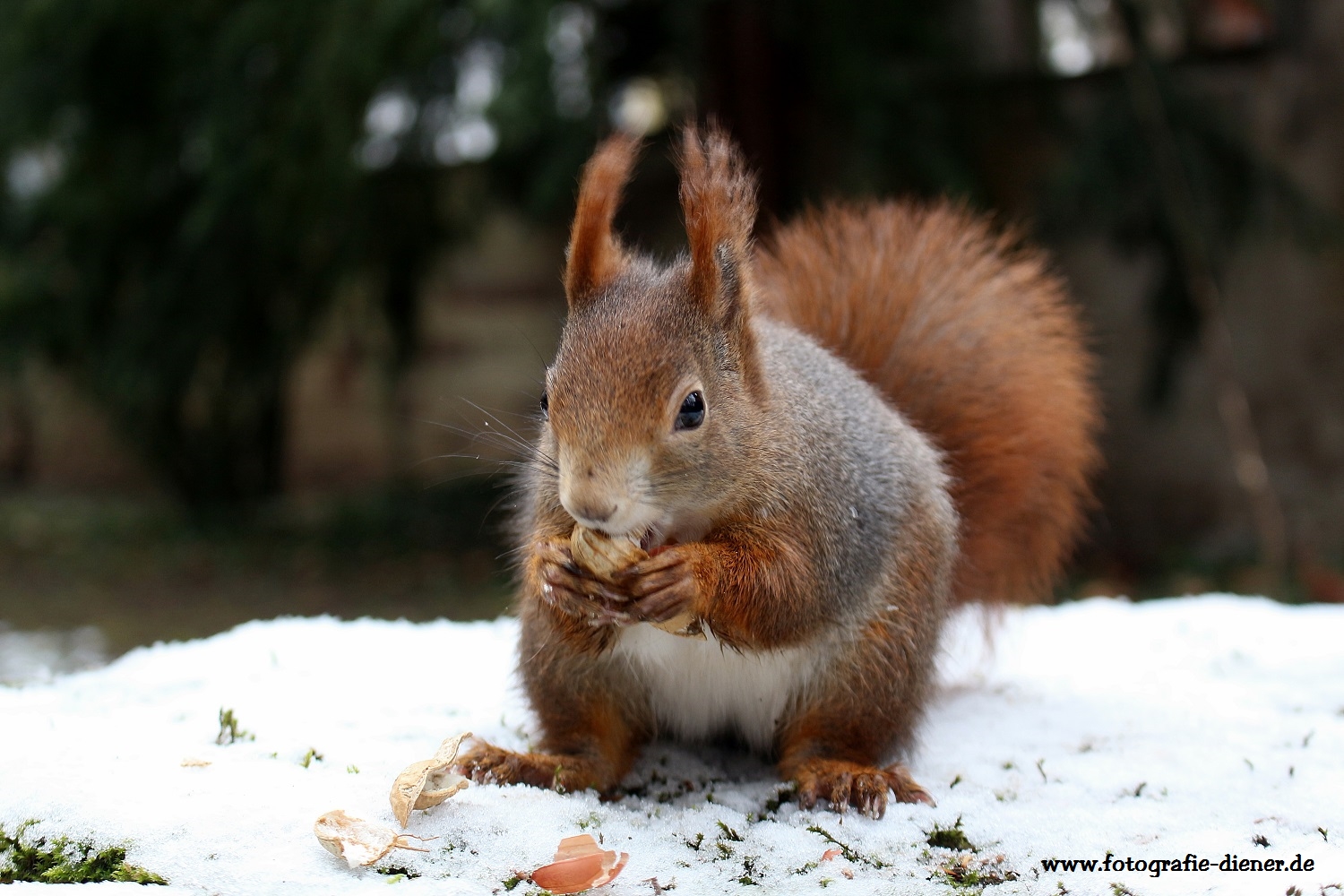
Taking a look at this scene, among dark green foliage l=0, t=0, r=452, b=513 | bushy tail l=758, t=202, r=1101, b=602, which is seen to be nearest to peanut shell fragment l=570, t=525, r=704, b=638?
bushy tail l=758, t=202, r=1101, b=602

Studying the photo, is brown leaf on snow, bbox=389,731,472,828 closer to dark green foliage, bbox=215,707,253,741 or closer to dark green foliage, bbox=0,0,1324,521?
dark green foliage, bbox=215,707,253,741

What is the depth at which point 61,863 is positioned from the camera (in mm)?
1183

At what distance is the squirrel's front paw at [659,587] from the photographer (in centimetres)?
133

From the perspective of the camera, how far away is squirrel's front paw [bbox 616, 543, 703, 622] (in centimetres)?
133

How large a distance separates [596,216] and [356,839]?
805 millimetres

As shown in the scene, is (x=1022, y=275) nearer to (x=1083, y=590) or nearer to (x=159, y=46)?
(x=1083, y=590)

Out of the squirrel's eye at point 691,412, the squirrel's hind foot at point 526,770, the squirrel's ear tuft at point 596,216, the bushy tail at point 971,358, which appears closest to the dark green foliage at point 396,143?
the bushy tail at point 971,358

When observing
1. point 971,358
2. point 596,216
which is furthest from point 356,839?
point 971,358

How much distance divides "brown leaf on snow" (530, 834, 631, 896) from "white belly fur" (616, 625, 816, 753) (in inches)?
11.9

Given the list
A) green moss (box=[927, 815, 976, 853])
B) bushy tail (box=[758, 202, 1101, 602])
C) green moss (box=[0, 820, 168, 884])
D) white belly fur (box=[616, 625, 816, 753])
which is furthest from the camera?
bushy tail (box=[758, 202, 1101, 602])

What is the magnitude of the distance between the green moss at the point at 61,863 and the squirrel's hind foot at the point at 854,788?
2.48 ft

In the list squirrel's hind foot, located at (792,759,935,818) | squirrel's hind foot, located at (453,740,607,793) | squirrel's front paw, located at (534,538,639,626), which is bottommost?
squirrel's hind foot, located at (792,759,935,818)

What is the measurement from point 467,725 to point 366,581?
2993 mm

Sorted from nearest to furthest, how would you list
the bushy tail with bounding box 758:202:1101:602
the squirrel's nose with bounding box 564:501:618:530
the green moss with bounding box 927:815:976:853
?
the squirrel's nose with bounding box 564:501:618:530 → the green moss with bounding box 927:815:976:853 → the bushy tail with bounding box 758:202:1101:602
